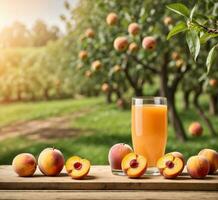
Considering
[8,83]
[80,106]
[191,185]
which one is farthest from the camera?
[8,83]

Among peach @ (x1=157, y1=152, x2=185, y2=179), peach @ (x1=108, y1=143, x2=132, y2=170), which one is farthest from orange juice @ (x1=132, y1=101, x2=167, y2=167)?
peach @ (x1=157, y1=152, x2=185, y2=179)

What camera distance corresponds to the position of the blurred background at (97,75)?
23.8ft

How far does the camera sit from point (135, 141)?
2.54 meters

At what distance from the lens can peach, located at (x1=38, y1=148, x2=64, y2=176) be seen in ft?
7.20

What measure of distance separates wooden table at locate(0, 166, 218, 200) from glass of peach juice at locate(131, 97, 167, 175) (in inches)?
17.0

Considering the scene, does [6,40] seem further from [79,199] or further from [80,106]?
[79,199]

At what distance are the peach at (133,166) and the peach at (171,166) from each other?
7 cm

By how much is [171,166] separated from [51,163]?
48 cm

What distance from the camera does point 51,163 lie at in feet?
7.20

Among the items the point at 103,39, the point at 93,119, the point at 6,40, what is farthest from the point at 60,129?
the point at 6,40

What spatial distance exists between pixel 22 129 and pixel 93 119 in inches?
68.9

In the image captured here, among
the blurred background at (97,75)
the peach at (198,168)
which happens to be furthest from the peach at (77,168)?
the blurred background at (97,75)

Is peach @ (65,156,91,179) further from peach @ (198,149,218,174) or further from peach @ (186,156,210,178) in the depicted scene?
peach @ (198,149,218,174)

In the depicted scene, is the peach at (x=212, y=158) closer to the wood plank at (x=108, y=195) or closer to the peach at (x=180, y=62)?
the wood plank at (x=108, y=195)
